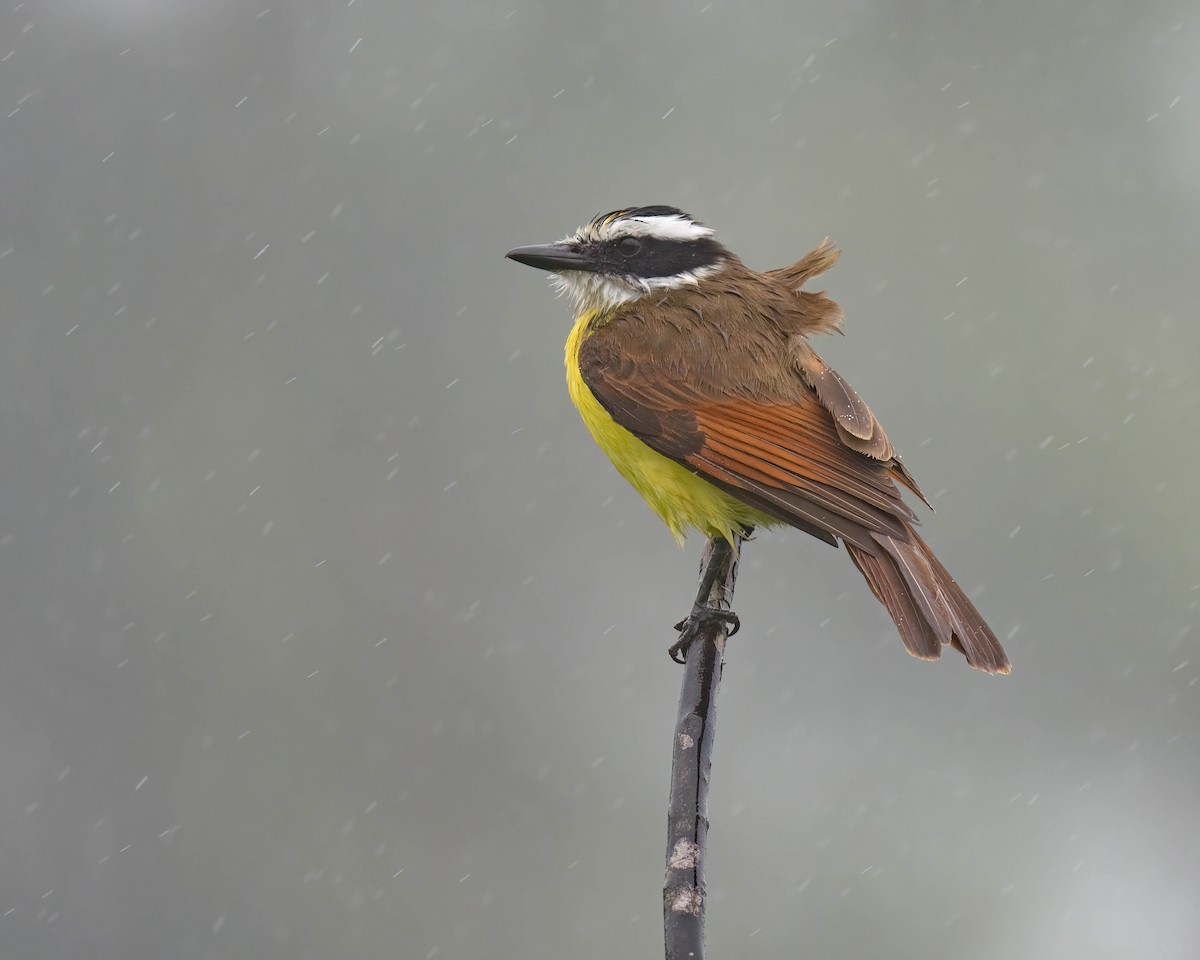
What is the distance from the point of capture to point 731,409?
4.49m

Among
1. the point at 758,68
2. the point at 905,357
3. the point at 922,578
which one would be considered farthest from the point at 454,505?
the point at 922,578

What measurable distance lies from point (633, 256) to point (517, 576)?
91.4ft

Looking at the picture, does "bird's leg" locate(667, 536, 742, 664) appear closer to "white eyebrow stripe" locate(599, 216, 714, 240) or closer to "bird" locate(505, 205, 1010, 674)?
"bird" locate(505, 205, 1010, 674)

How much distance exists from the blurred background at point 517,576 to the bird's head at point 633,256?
20.6m

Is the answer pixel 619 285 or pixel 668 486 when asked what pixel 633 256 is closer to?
pixel 619 285

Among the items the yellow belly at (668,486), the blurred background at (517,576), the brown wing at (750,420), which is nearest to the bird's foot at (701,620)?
the brown wing at (750,420)

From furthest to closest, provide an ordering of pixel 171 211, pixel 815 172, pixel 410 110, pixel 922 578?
pixel 410 110
pixel 171 211
pixel 815 172
pixel 922 578

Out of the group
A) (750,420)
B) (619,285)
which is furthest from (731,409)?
(619,285)

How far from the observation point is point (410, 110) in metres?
45.0

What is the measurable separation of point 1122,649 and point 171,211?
1026 inches

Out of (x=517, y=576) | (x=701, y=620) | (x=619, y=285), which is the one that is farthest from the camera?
(x=517, y=576)

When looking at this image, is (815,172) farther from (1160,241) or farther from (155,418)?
(155,418)

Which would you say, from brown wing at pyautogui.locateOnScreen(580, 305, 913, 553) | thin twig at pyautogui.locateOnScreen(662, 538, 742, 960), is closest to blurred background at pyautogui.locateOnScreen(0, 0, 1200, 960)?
brown wing at pyautogui.locateOnScreen(580, 305, 913, 553)

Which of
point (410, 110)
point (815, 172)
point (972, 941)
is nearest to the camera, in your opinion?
point (972, 941)
